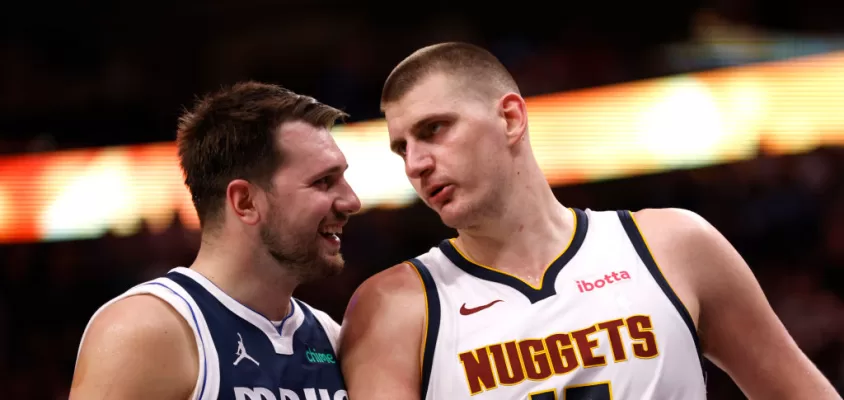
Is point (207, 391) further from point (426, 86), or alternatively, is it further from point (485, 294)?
point (426, 86)

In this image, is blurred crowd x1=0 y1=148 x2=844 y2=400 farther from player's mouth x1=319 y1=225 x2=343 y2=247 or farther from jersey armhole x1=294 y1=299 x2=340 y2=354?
player's mouth x1=319 y1=225 x2=343 y2=247

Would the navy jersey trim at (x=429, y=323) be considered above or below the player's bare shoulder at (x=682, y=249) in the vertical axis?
below

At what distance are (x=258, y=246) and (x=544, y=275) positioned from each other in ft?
2.98

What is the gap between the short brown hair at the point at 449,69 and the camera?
9.73ft

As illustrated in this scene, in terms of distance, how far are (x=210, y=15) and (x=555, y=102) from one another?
4098 mm

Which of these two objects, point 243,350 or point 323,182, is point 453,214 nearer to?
point 323,182

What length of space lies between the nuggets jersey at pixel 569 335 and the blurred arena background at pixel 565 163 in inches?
205

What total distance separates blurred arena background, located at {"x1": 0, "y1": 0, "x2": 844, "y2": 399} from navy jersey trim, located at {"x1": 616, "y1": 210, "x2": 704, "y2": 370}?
16.9 ft

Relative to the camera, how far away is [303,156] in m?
3.01

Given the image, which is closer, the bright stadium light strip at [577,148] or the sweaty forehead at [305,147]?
the sweaty forehead at [305,147]

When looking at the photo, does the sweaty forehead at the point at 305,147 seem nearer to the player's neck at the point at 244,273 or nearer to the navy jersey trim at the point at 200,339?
the player's neck at the point at 244,273

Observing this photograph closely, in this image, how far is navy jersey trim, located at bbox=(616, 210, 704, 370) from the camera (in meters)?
2.74

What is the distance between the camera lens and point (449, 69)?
297cm

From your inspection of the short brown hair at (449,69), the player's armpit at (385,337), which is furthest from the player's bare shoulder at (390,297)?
the short brown hair at (449,69)
